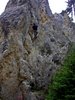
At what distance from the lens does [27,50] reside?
21.2 m

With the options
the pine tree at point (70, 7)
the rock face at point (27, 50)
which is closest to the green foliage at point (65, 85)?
the rock face at point (27, 50)

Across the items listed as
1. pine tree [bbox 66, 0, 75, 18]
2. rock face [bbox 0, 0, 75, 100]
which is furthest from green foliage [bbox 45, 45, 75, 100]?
pine tree [bbox 66, 0, 75, 18]

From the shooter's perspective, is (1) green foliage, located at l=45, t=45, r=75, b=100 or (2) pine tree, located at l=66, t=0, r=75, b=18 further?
(2) pine tree, located at l=66, t=0, r=75, b=18

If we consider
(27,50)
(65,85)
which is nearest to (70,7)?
(27,50)

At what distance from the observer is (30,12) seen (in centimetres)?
2205

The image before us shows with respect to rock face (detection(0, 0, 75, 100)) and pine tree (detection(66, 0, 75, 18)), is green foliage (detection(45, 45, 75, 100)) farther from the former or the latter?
pine tree (detection(66, 0, 75, 18))

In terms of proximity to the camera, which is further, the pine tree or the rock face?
the pine tree

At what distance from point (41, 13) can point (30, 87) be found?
7.24 metres

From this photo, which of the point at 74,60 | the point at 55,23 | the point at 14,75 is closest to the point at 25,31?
the point at 14,75

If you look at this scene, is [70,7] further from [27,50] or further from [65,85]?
[65,85]

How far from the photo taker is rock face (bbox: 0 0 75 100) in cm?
1939

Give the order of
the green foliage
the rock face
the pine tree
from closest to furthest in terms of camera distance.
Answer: the green foliage, the rock face, the pine tree

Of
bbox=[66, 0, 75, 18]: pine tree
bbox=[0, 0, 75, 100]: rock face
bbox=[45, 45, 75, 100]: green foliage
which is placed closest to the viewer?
bbox=[45, 45, 75, 100]: green foliage

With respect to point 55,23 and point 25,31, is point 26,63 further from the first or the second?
point 55,23
